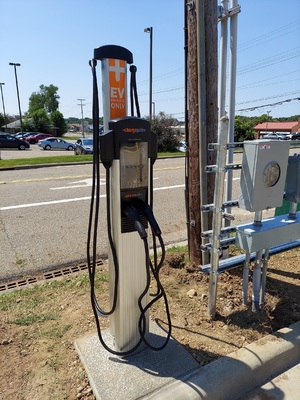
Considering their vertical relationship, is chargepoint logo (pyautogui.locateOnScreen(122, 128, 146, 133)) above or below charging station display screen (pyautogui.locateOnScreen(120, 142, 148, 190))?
above

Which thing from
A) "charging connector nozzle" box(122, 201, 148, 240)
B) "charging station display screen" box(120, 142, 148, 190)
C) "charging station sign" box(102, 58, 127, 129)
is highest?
"charging station sign" box(102, 58, 127, 129)

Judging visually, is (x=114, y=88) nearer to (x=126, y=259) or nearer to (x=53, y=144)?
(x=126, y=259)

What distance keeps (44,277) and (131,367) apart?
1.93 metres

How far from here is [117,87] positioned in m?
1.83

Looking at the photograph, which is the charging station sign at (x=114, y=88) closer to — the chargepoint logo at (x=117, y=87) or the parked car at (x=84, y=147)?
the chargepoint logo at (x=117, y=87)

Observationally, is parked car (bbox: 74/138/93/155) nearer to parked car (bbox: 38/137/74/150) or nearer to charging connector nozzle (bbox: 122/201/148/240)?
parked car (bbox: 38/137/74/150)

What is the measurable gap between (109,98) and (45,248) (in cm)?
312

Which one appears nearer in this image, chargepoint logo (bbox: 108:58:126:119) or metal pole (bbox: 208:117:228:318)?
chargepoint logo (bbox: 108:58:126:119)

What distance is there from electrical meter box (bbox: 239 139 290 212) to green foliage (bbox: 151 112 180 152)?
19.8 metres

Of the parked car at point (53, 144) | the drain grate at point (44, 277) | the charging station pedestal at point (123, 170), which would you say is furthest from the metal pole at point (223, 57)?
the parked car at point (53, 144)

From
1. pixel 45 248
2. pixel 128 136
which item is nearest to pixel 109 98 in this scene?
pixel 128 136

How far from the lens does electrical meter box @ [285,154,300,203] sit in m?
2.52

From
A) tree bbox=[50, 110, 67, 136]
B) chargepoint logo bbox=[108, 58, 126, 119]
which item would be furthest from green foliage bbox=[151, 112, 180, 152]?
tree bbox=[50, 110, 67, 136]

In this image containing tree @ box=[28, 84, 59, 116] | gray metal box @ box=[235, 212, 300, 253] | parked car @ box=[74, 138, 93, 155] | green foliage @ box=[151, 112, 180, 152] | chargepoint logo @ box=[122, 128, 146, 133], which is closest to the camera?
chargepoint logo @ box=[122, 128, 146, 133]
